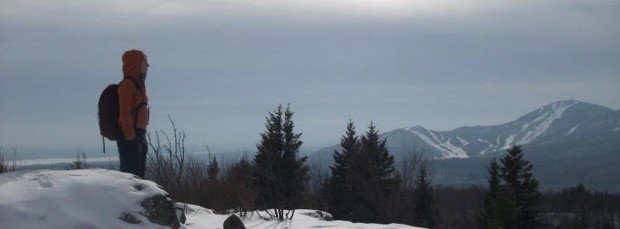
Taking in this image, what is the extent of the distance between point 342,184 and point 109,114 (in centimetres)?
2759

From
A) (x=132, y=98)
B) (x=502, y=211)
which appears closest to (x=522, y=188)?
(x=502, y=211)

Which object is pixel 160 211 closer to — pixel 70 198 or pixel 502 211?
pixel 70 198

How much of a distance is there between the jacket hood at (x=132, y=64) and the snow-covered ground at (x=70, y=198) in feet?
4.40

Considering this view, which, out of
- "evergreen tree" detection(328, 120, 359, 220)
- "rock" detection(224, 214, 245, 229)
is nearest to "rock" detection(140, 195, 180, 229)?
"rock" detection(224, 214, 245, 229)

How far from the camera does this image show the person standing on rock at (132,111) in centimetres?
578

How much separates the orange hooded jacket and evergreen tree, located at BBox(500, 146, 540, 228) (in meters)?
28.9

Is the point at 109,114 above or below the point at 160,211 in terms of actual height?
above

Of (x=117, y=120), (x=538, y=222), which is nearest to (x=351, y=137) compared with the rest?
(x=538, y=222)

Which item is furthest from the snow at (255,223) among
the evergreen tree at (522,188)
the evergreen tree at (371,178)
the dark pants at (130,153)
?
the evergreen tree at (522,188)

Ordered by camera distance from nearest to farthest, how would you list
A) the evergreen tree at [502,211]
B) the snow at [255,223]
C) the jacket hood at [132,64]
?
the jacket hood at [132,64], the snow at [255,223], the evergreen tree at [502,211]

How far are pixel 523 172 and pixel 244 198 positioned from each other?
1075 inches

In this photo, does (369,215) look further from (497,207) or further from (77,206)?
(77,206)

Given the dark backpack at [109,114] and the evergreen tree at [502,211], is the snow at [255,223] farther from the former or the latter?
the evergreen tree at [502,211]

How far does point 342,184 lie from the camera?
108ft
